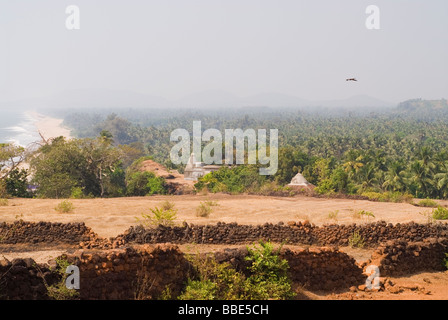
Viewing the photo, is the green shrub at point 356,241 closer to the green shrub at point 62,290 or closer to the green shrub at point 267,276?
the green shrub at point 267,276

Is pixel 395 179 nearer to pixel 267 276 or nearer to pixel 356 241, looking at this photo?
pixel 356 241

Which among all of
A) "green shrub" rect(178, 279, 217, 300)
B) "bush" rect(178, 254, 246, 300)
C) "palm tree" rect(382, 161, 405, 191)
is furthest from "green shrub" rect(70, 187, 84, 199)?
"palm tree" rect(382, 161, 405, 191)

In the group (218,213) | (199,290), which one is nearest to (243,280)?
(199,290)

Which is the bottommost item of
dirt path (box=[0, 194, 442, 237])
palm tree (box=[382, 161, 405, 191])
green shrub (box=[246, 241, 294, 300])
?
palm tree (box=[382, 161, 405, 191])

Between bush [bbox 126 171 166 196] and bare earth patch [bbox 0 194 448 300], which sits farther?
bush [bbox 126 171 166 196]

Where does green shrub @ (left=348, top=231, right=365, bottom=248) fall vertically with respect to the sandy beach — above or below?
above

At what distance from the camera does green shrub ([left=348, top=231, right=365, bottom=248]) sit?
12203 millimetres

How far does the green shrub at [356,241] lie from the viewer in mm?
12203

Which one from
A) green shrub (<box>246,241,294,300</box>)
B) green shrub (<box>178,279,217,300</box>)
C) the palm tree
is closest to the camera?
green shrub (<box>178,279,217,300</box>)

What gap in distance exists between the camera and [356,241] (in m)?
12.2

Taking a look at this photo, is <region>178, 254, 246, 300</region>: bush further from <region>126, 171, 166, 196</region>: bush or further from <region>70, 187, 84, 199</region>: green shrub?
<region>126, 171, 166, 196</region>: bush

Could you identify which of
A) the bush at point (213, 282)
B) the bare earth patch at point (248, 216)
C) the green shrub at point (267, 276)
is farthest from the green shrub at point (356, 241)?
the bush at point (213, 282)

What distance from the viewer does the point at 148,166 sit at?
4734 centimetres
